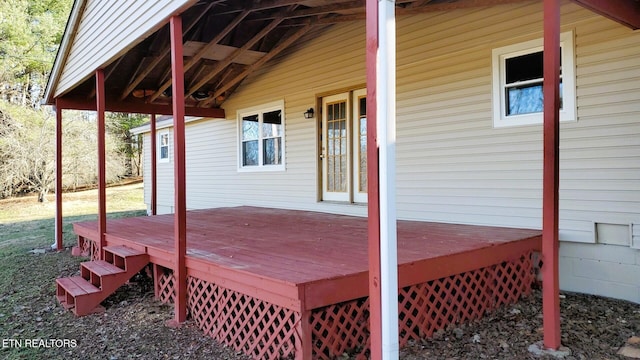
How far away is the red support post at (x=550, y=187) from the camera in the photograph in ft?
8.79

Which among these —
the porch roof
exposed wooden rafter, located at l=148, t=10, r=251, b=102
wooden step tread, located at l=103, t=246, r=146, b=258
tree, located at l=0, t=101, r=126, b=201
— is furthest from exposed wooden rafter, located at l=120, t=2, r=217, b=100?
tree, located at l=0, t=101, r=126, b=201

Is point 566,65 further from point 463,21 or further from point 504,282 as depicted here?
point 504,282

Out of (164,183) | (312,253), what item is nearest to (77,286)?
(312,253)

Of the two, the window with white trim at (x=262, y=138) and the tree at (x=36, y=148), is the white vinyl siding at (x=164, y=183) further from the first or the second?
the tree at (x=36, y=148)

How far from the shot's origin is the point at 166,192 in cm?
1184

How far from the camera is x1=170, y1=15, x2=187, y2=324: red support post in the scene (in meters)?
3.58

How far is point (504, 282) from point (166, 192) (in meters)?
10.1

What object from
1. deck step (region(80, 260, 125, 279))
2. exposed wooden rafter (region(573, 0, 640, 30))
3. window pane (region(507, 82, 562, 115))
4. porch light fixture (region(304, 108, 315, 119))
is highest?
exposed wooden rafter (region(573, 0, 640, 30))

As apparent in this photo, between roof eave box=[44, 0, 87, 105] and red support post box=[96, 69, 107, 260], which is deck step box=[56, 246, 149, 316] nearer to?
red support post box=[96, 69, 107, 260]

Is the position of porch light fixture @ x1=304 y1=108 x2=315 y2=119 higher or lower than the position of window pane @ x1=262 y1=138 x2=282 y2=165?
higher

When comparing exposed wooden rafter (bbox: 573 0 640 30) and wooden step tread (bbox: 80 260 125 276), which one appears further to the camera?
wooden step tread (bbox: 80 260 125 276)

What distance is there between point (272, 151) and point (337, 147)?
5.91 ft

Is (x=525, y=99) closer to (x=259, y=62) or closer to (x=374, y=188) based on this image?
(x=374, y=188)

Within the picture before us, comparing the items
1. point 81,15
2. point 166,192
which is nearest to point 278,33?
point 81,15
